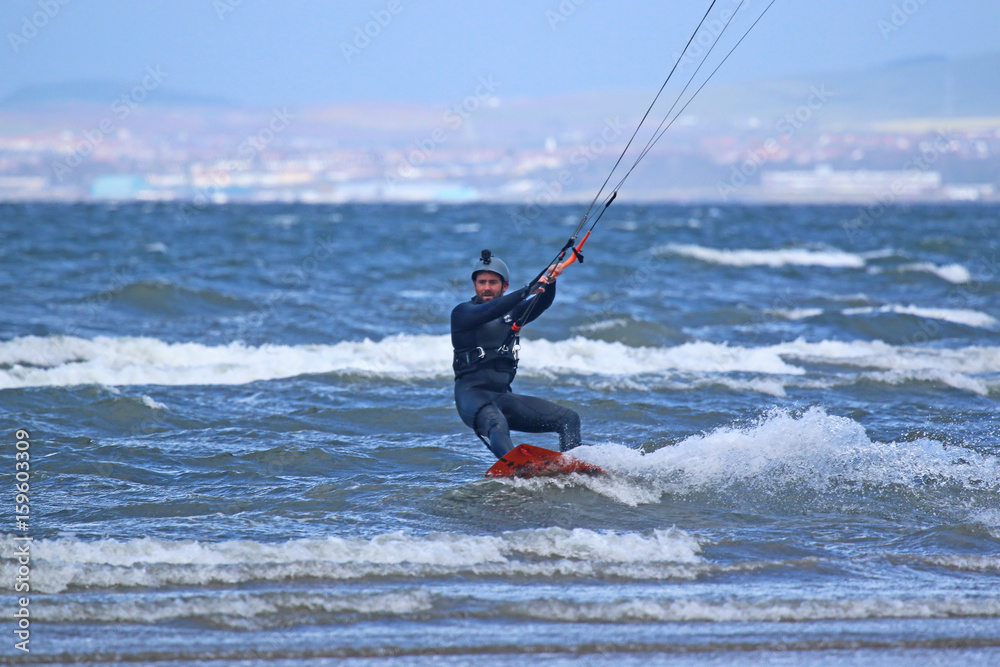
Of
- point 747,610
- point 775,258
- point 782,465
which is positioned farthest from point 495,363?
point 775,258

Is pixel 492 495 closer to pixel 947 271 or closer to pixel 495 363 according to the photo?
pixel 495 363

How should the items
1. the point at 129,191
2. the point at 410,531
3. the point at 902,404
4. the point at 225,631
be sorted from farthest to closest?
the point at 129,191 → the point at 902,404 → the point at 410,531 → the point at 225,631

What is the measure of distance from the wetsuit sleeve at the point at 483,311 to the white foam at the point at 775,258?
24.8 metres

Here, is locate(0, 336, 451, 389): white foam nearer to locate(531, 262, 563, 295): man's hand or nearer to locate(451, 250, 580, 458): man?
locate(451, 250, 580, 458): man

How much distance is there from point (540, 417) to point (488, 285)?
1.11 meters

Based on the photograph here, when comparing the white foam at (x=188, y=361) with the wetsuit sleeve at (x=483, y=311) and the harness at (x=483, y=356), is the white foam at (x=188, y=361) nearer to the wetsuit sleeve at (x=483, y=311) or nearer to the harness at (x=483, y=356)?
the harness at (x=483, y=356)

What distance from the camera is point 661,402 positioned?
11570 millimetres

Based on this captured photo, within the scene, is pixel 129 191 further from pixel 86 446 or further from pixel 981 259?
pixel 86 446

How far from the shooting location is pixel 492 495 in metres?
A: 7.43

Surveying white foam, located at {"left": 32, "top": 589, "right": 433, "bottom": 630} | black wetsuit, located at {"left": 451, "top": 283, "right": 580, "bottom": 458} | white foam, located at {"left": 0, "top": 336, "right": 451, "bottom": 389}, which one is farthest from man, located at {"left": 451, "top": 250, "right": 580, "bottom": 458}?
white foam, located at {"left": 0, "top": 336, "right": 451, "bottom": 389}

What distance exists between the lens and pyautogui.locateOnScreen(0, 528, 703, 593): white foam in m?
5.43

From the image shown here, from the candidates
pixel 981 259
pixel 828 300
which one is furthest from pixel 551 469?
pixel 981 259

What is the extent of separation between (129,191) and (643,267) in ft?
473

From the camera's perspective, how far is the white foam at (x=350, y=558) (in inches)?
214
